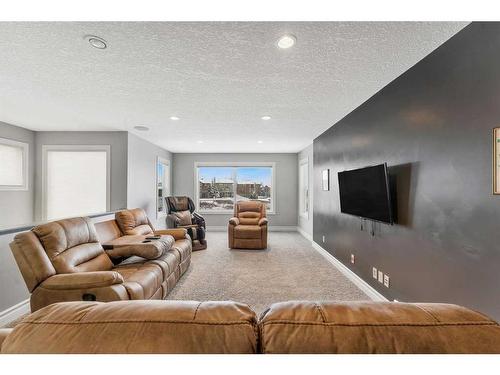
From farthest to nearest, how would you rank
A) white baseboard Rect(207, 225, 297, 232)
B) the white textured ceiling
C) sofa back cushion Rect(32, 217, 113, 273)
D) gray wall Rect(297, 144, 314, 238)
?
1. white baseboard Rect(207, 225, 297, 232)
2. gray wall Rect(297, 144, 314, 238)
3. sofa back cushion Rect(32, 217, 113, 273)
4. the white textured ceiling

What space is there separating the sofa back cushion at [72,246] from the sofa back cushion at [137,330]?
1679 mm

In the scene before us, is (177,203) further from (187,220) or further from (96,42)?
(96,42)

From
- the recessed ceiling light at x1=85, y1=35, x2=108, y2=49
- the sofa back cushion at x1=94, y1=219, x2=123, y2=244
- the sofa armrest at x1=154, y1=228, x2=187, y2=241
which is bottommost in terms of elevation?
the sofa armrest at x1=154, y1=228, x2=187, y2=241

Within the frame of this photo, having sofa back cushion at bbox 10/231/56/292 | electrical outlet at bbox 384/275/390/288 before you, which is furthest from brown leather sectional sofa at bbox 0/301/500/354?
electrical outlet at bbox 384/275/390/288

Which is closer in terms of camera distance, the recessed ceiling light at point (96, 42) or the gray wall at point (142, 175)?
Answer: the recessed ceiling light at point (96, 42)

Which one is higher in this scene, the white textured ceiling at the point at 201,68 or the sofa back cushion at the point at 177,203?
the white textured ceiling at the point at 201,68

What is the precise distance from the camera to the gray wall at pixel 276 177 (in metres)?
6.95

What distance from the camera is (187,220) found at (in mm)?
5008

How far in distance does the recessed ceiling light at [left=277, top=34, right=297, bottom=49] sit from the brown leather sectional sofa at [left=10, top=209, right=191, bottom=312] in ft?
7.38

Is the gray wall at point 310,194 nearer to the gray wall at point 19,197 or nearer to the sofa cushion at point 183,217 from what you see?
the sofa cushion at point 183,217

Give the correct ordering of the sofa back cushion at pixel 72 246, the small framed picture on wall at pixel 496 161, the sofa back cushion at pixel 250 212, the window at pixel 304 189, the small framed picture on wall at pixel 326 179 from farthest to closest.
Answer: the window at pixel 304 189 → the sofa back cushion at pixel 250 212 → the small framed picture on wall at pixel 326 179 → the sofa back cushion at pixel 72 246 → the small framed picture on wall at pixel 496 161

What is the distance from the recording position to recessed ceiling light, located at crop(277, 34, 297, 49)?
1588mm

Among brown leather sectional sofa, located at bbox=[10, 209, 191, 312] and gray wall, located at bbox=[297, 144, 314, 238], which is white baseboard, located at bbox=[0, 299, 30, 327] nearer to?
brown leather sectional sofa, located at bbox=[10, 209, 191, 312]

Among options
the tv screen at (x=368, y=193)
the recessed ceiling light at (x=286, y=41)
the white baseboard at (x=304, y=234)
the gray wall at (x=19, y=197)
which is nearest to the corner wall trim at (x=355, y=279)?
the tv screen at (x=368, y=193)
